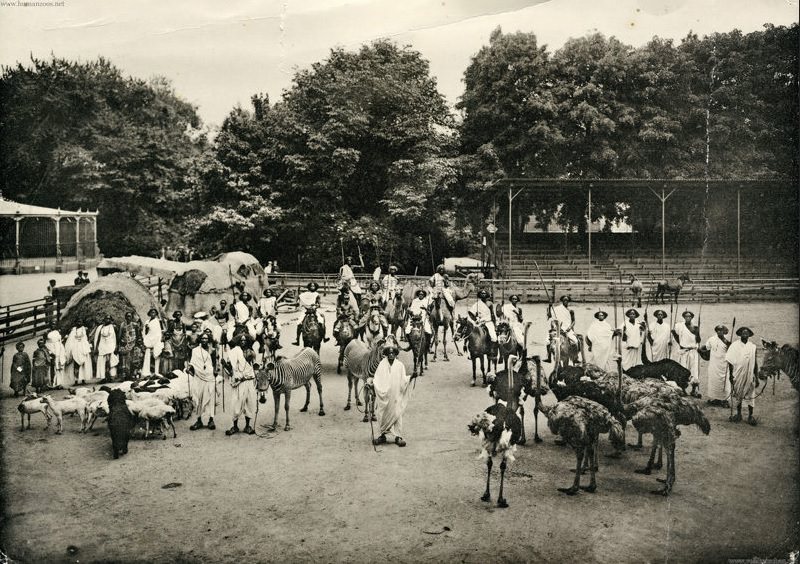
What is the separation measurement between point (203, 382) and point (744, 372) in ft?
31.8

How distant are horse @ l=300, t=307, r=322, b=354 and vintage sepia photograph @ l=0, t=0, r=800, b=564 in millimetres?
76

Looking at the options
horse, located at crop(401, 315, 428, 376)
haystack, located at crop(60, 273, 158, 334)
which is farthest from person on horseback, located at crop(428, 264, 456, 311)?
haystack, located at crop(60, 273, 158, 334)

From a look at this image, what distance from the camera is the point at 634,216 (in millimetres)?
26969

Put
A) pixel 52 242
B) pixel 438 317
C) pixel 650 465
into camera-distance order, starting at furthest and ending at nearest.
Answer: pixel 52 242
pixel 438 317
pixel 650 465

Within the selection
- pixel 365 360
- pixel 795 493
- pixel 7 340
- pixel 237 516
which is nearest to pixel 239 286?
pixel 7 340

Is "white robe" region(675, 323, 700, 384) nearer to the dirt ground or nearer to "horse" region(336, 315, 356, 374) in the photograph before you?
the dirt ground

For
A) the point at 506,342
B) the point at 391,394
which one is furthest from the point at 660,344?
the point at 391,394

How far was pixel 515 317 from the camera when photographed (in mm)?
14812

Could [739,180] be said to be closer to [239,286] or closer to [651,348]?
[651,348]

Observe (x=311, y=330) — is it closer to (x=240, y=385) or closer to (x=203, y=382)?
(x=203, y=382)

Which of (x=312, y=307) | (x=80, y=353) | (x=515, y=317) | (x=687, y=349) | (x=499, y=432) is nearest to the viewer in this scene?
(x=499, y=432)

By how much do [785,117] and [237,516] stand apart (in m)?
10.7

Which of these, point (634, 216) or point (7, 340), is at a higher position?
point (634, 216)

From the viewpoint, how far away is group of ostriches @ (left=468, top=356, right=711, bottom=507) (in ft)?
25.5
